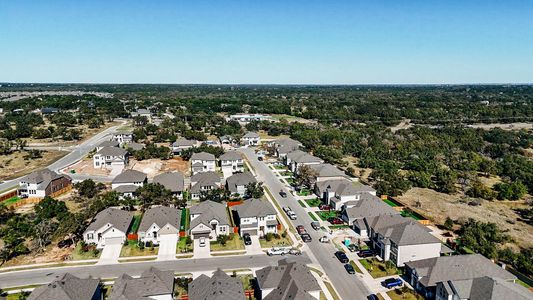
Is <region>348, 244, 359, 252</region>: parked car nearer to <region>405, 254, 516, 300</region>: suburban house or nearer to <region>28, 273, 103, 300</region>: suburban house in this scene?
<region>405, 254, 516, 300</region>: suburban house

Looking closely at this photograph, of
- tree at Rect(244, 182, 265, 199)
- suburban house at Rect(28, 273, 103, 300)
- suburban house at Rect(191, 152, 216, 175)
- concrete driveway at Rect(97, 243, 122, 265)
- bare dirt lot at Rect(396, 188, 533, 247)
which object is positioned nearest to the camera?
suburban house at Rect(28, 273, 103, 300)

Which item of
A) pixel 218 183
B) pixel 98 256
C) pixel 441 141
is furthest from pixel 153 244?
pixel 441 141

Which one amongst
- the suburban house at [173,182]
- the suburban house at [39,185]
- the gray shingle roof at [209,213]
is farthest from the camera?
the suburban house at [39,185]

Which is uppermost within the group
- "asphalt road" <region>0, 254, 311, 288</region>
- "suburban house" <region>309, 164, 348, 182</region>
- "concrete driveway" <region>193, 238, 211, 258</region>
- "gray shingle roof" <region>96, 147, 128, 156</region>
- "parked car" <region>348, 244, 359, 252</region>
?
"gray shingle roof" <region>96, 147, 128, 156</region>

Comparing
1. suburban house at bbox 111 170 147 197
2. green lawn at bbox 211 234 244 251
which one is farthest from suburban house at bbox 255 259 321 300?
suburban house at bbox 111 170 147 197

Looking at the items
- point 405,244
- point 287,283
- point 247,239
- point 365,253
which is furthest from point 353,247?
point 287,283

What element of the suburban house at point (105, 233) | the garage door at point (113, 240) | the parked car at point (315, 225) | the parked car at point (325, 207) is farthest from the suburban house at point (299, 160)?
the garage door at point (113, 240)

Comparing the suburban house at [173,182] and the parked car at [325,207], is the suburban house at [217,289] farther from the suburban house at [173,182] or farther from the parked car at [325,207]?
the suburban house at [173,182]
